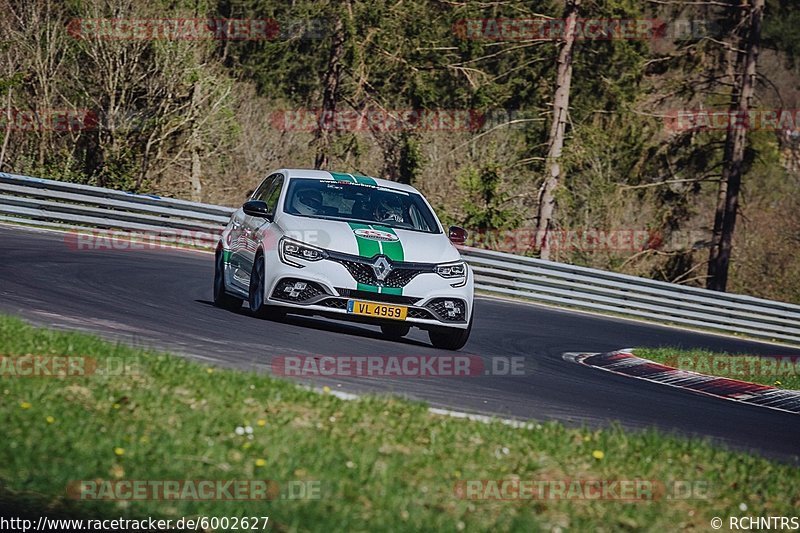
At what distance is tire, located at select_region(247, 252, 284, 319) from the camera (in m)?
11.4

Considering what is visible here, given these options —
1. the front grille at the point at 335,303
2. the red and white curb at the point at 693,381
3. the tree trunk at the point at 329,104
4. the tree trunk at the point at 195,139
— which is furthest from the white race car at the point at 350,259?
the tree trunk at the point at 329,104

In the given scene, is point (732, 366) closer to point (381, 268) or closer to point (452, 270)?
point (452, 270)

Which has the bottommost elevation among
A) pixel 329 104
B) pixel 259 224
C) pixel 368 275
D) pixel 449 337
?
pixel 449 337

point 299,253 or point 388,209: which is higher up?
point 388,209

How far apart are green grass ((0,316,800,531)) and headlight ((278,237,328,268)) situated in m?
3.14

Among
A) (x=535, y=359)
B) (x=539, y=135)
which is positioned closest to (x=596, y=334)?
(x=535, y=359)

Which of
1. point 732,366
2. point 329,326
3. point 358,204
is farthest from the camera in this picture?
point 732,366

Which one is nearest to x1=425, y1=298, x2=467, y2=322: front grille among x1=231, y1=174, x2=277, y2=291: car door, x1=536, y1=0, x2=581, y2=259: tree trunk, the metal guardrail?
x1=231, y1=174, x2=277, y2=291: car door

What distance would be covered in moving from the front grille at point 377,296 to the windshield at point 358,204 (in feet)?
3.50

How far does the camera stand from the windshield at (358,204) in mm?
11984

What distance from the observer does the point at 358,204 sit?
12.2 m

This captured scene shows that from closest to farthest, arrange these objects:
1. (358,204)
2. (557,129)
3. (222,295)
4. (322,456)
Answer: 1. (322,456)
2. (358,204)
3. (222,295)
4. (557,129)

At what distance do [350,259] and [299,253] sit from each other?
0.51 metres

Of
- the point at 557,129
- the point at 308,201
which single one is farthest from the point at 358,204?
the point at 557,129
